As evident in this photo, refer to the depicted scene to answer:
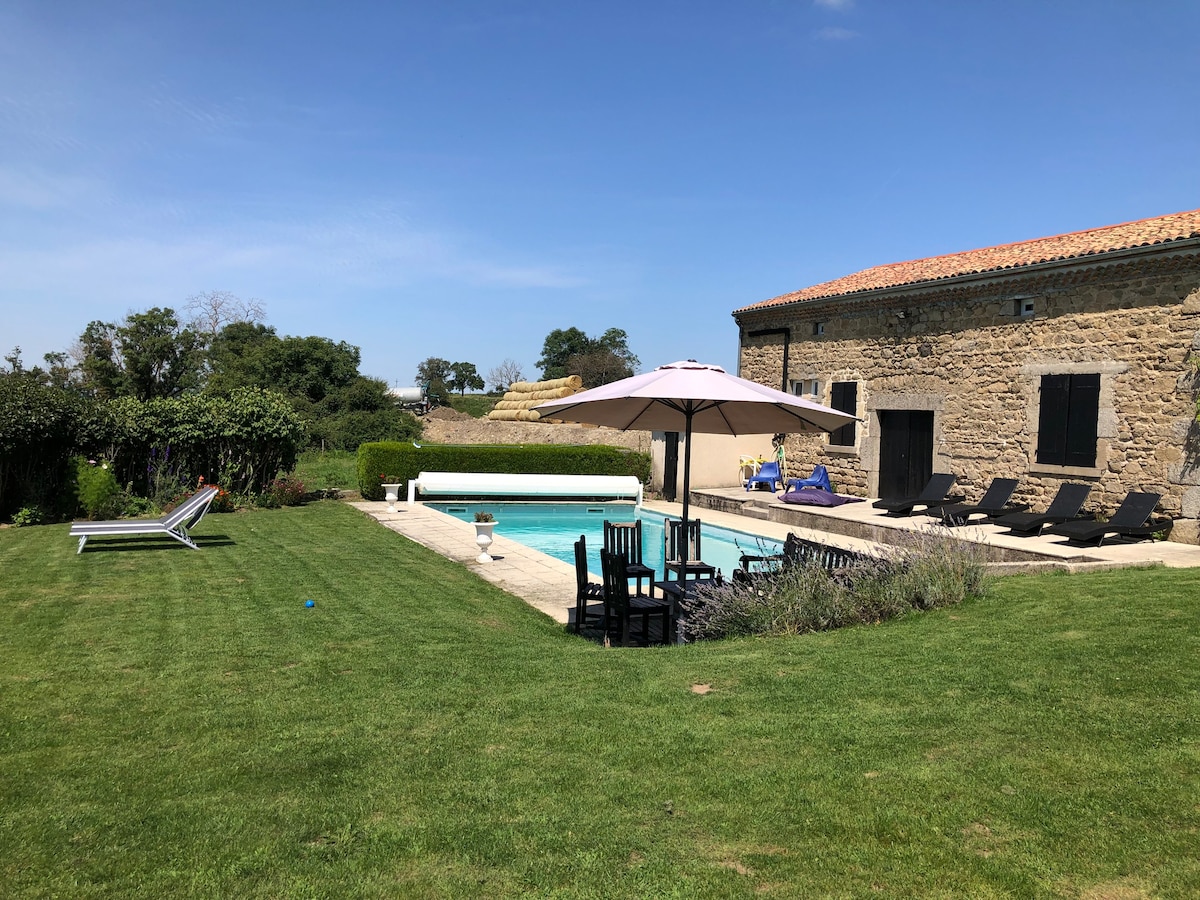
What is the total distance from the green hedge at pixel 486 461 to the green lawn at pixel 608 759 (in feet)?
40.2

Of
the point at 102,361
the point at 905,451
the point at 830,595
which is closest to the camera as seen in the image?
the point at 830,595

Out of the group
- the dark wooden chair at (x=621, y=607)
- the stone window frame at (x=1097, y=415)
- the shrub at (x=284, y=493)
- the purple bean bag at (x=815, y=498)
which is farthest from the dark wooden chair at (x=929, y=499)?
the shrub at (x=284, y=493)

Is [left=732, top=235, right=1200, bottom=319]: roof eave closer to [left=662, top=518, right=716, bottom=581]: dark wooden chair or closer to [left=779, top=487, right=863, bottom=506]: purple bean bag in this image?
[left=779, top=487, right=863, bottom=506]: purple bean bag

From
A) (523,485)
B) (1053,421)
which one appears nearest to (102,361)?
(523,485)

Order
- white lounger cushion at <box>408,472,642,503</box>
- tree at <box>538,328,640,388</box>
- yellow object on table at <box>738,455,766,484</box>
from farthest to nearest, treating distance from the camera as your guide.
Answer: tree at <box>538,328,640,388</box> < yellow object on table at <box>738,455,766,484</box> < white lounger cushion at <box>408,472,642,503</box>

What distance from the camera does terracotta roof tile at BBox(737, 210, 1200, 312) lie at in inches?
516

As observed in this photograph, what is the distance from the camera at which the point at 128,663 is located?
5.61 meters

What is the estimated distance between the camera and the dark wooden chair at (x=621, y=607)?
6961 mm

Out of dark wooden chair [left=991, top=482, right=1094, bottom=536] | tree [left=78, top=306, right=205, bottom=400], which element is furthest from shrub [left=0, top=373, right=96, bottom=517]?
tree [left=78, top=306, right=205, bottom=400]

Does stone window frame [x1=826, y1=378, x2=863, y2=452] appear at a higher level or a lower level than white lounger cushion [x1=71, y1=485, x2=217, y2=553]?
higher

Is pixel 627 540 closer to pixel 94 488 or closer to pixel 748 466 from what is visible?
pixel 94 488

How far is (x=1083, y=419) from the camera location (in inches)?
537

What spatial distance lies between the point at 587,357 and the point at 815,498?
4887cm

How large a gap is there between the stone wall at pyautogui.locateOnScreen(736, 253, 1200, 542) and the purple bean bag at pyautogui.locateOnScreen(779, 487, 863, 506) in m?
1.55
